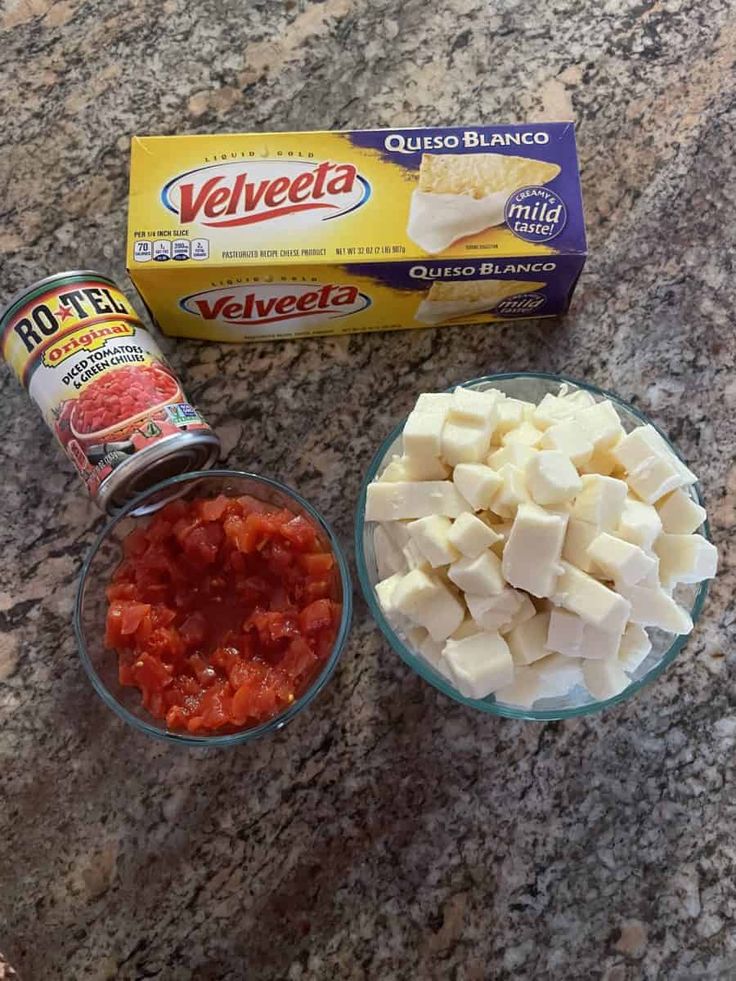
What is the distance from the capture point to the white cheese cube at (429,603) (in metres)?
1.04

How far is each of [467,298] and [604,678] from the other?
666mm

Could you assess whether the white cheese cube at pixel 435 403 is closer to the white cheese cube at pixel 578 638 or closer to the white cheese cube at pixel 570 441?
the white cheese cube at pixel 570 441

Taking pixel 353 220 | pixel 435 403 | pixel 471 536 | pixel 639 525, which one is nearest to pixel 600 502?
pixel 639 525

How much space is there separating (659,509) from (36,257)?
118 centimetres

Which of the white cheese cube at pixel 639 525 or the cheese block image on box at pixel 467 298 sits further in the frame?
the cheese block image on box at pixel 467 298

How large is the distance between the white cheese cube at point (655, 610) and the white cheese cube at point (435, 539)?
0.22 metres

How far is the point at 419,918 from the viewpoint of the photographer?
1283 mm

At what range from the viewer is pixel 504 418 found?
112 centimetres

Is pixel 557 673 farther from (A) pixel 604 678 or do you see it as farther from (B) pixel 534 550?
(B) pixel 534 550

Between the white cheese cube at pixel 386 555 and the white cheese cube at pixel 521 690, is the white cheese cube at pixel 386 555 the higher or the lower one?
the higher one

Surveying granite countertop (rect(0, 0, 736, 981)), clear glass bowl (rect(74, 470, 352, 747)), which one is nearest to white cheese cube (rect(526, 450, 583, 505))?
clear glass bowl (rect(74, 470, 352, 747))

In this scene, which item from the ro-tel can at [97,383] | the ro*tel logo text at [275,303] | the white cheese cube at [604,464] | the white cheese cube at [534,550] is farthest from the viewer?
the ro*tel logo text at [275,303]

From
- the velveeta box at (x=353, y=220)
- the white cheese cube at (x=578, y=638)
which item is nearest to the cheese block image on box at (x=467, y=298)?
the velveeta box at (x=353, y=220)

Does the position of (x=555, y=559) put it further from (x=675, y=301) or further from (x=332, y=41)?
(x=332, y=41)
